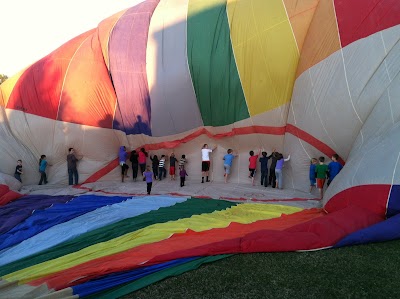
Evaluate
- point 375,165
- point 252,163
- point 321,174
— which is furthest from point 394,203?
point 252,163

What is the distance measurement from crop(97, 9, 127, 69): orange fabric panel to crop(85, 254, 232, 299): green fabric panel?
6850mm

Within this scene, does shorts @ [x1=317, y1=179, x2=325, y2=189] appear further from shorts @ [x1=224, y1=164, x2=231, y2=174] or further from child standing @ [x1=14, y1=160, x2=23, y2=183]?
child standing @ [x1=14, y1=160, x2=23, y2=183]

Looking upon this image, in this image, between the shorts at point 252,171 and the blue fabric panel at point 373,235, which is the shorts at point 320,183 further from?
the blue fabric panel at point 373,235

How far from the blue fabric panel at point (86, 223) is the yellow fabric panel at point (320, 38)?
3414mm

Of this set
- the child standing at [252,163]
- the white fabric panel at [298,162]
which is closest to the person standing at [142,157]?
→ the child standing at [252,163]

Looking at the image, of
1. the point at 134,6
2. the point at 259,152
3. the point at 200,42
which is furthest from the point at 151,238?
the point at 134,6

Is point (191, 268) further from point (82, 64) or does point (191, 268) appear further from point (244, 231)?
point (82, 64)

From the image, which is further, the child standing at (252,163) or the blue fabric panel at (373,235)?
the child standing at (252,163)

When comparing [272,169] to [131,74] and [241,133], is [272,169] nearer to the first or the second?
[241,133]

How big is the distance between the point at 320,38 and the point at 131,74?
4.29m

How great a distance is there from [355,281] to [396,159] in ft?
6.67

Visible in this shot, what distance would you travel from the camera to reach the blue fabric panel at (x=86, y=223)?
4238mm

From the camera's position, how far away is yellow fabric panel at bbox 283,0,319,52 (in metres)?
7.20

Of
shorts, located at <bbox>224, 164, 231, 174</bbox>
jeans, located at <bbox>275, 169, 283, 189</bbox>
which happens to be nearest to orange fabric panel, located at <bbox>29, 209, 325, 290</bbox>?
jeans, located at <bbox>275, 169, 283, 189</bbox>
